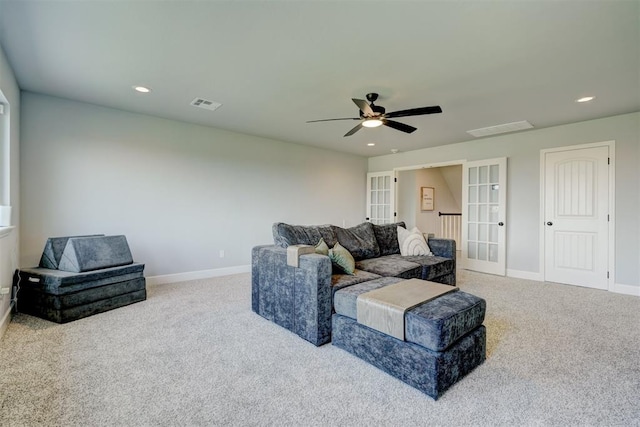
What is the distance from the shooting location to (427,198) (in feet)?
25.0

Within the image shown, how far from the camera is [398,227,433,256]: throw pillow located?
170 inches

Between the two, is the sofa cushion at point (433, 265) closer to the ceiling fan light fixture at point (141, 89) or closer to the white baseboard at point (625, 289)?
the white baseboard at point (625, 289)

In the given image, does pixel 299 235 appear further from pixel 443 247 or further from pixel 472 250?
pixel 472 250

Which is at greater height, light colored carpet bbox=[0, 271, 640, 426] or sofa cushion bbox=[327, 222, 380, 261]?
sofa cushion bbox=[327, 222, 380, 261]

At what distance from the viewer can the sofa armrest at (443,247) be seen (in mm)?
4312

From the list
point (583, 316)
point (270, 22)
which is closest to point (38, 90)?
point (270, 22)

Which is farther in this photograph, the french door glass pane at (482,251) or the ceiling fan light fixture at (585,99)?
the french door glass pane at (482,251)

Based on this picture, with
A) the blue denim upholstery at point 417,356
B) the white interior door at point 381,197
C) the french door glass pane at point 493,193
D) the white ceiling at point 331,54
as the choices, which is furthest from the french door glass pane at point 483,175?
the blue denim upholstery at point 417,356

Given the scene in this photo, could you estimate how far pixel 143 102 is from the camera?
371cm

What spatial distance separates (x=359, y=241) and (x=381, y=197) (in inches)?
133

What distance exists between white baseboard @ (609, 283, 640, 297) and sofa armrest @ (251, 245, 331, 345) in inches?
170

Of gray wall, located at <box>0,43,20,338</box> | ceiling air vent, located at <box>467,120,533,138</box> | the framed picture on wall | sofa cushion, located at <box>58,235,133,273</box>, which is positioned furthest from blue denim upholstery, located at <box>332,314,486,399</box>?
the framed picture on wall

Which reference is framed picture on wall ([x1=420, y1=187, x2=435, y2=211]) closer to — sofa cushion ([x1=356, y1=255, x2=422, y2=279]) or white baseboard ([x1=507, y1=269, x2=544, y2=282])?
white baseboard ([x1=507, y1=269, x2=544, y2=282])

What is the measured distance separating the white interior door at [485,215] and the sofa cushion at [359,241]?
8.00 feet
